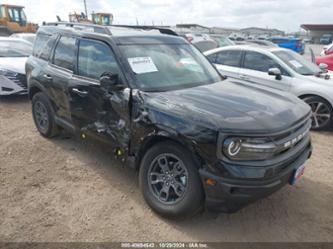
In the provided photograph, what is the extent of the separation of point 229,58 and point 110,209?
5104 millimetres

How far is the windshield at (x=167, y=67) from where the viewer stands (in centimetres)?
326

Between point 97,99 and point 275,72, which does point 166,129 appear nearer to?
point 97,99

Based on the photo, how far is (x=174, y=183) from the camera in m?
2.94

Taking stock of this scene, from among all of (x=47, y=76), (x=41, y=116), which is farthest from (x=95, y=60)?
(x=41, y=116)

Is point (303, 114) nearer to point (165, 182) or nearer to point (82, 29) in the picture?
point (165, 182)

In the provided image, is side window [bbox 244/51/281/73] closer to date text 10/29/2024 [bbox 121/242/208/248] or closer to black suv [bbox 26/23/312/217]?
black suv [bbox 26/23/312/217]

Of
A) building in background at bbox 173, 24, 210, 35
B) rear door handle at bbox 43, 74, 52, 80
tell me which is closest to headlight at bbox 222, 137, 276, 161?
rear door handle at bbox 43, 74, 52, 80

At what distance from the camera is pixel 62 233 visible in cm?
Answer: 286

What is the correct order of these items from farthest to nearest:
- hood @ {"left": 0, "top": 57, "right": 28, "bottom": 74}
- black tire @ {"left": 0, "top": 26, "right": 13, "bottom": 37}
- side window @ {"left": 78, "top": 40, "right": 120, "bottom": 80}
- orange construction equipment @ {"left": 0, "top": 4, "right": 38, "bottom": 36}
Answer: orange construction equipment @ {"left": 0, "top": 4, "right": 38, "bottom": 36}, black tire @ {"left": 0, "top": 26, "right": 13, "bottom": 37}, hood @ {"left": 0, "top": 57, "right": 28, "bottom": 74}, side window @ {"left": 78, "top": 40, "right": 120, "bottom": 80}

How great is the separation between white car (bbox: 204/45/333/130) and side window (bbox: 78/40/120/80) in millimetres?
3118

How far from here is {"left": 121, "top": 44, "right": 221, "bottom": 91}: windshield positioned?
10.7ft

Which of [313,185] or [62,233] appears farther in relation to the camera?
[313,185]

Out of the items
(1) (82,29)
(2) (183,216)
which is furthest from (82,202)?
(1) (82,29)

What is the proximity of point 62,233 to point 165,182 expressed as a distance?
3.72 ft
